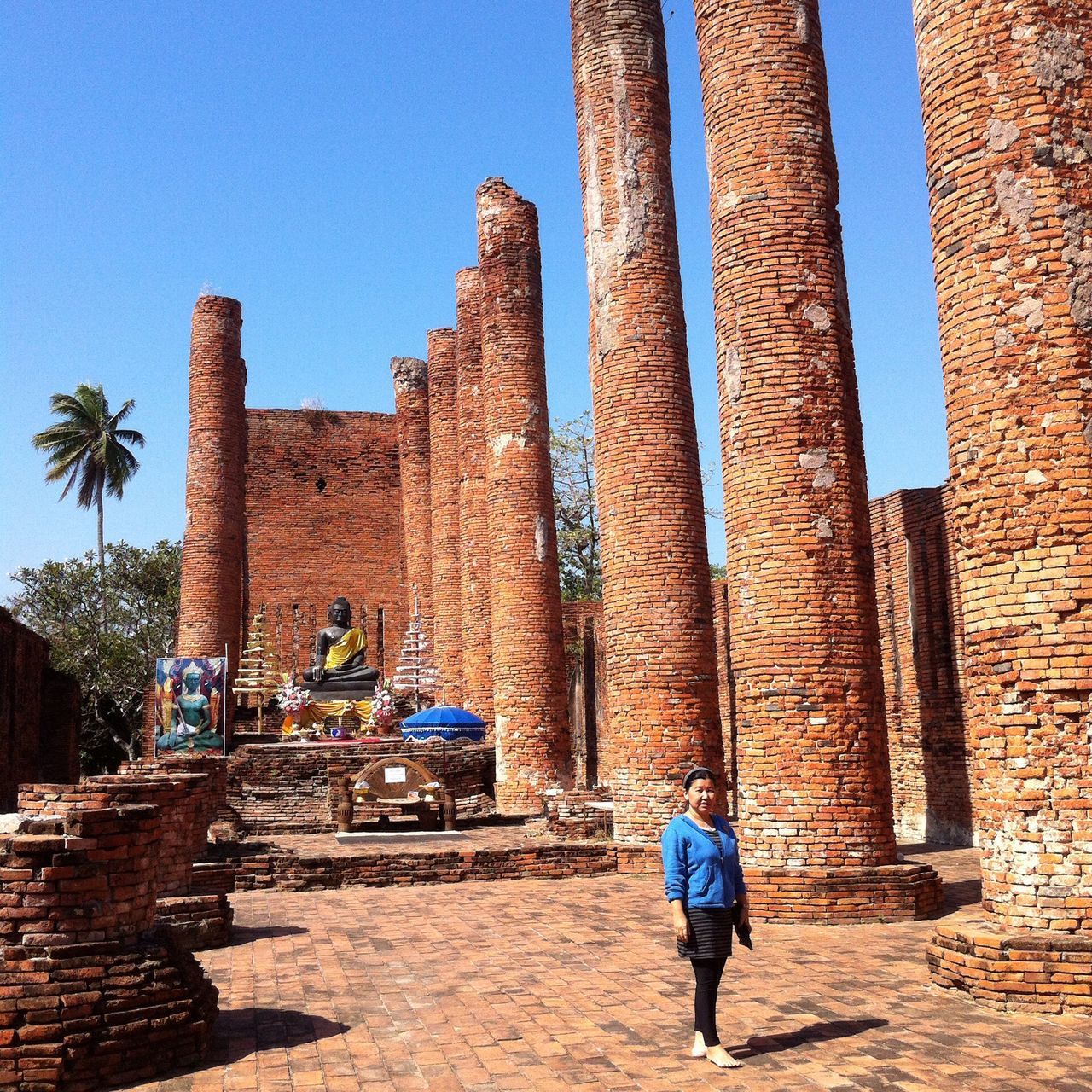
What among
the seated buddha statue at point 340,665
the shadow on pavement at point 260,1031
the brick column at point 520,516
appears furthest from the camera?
the seated buddha statue at point 340,665

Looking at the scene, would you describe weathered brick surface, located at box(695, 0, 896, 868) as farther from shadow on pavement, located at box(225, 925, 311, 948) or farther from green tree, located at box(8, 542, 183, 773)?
green tree, located at box(8, 542, 183, 773)

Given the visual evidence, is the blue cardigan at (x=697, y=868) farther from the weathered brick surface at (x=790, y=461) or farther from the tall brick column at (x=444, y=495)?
the tall brick column at (x=444, y=495)

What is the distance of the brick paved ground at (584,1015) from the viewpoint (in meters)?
4.57

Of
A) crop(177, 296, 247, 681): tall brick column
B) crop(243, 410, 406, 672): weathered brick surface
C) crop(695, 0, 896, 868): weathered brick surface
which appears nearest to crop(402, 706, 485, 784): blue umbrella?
crop(177, 296, 247, 681): tall brick column

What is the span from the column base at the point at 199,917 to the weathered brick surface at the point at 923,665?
8.00 metres

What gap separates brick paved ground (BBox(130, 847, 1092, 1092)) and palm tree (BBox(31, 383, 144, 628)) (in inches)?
Result: 1466

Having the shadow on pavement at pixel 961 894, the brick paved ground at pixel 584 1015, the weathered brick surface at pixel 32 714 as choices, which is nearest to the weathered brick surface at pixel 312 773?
the weathered brick surface at pixel 32 714

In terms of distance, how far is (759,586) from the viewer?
8.72 meters

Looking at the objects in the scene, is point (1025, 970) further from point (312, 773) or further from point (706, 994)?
point (312, 773)

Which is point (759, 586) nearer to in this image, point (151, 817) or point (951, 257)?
point (951, 257)

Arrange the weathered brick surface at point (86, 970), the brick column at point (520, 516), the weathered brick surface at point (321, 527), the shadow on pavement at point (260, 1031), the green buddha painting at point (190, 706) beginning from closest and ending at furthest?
the weathered brick surface at point (86, 970) < the shadow on pavement at point (260, 1031) < the brick column at point (520, 516) < the green buddha painting at point (190, 706) < the weathered brick surface at point (321, 527)

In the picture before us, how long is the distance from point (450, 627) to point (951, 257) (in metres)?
19.0

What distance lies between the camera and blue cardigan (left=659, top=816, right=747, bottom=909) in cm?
484

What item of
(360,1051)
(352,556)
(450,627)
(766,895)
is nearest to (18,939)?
(360,1051)
